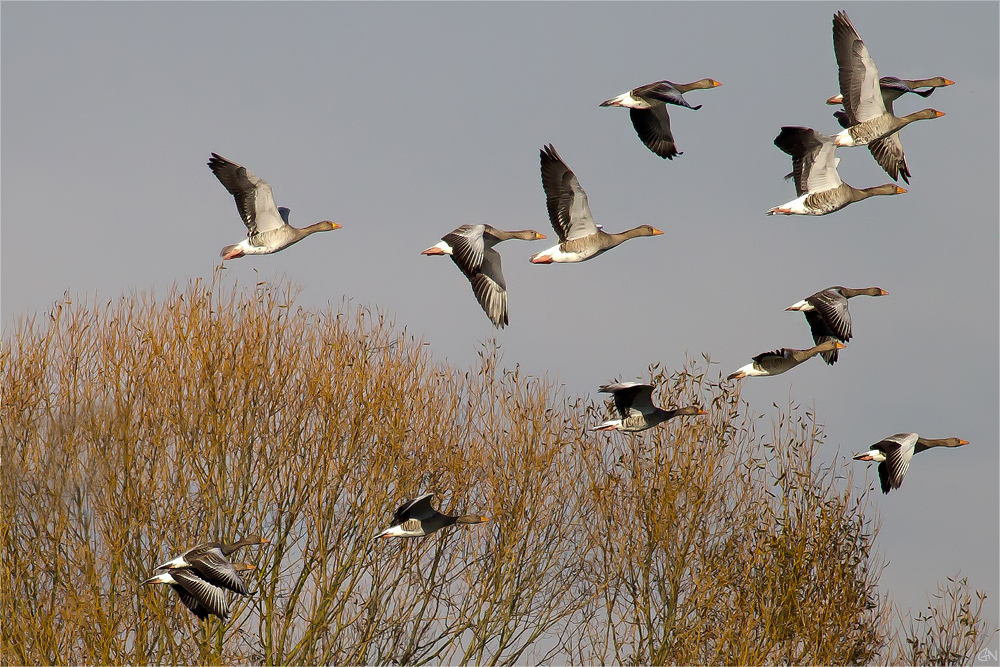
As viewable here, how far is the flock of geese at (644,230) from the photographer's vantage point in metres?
14.8

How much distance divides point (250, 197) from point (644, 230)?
17.7 feet

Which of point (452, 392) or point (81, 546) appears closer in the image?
point (81, 546)

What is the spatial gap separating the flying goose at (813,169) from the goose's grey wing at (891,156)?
2.15ft

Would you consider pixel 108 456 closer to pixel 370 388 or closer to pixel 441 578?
pixel 370 388

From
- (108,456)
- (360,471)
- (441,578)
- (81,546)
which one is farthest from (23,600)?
(441,578)

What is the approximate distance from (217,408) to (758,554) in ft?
31.7

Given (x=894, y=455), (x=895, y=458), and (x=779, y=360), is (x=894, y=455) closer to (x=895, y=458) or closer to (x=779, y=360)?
(x=895, y=458)

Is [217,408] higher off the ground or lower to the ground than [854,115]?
lower

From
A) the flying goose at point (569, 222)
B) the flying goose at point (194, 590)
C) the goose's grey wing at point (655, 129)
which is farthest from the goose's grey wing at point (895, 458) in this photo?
the flying goose at point (194, 590)

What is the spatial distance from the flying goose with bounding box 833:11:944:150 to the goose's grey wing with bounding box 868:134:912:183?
51.6 inches

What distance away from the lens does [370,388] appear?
72.7ft

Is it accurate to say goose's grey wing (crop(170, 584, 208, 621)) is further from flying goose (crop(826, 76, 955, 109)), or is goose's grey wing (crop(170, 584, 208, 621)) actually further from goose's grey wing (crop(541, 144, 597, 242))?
flying goose (crop(826, 76, 955, 109))

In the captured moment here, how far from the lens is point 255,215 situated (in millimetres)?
16531

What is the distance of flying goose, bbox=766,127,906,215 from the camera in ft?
51.9
